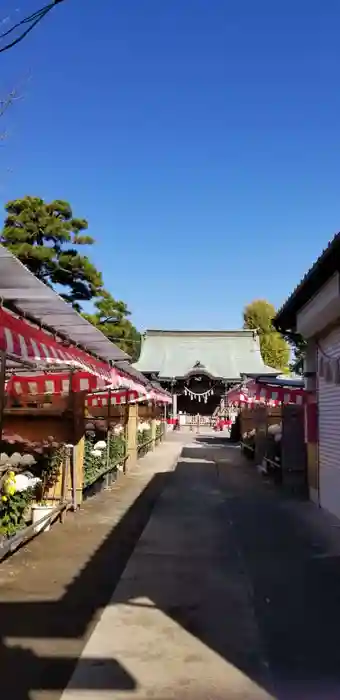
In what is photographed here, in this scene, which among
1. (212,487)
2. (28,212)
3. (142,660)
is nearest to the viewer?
(142,660)

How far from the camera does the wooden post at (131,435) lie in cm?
1897

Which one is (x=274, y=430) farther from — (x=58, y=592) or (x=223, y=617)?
(x=223, y=617)

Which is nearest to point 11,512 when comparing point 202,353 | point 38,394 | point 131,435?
point 38,394

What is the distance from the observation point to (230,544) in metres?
8.26

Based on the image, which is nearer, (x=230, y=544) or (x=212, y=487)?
(x=230, y=544)

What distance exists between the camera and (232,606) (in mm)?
5555

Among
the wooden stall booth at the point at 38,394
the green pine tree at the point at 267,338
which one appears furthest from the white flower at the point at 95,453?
the green pine tree at the point at 267,338

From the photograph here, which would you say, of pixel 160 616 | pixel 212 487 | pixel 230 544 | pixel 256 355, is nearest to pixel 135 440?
pixel 212 487

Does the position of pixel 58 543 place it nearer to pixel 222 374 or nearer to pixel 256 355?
pixel 222 374

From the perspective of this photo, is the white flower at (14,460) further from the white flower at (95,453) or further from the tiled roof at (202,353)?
the tiled roof at (202,353)

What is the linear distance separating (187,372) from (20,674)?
130 ft

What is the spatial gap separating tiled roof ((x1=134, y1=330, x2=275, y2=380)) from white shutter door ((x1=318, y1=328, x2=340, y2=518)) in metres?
32.1

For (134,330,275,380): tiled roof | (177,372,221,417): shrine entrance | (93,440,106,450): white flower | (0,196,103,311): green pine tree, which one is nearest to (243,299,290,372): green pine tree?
(134,330,275,380): tiled roof

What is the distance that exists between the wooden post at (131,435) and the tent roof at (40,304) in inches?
299
